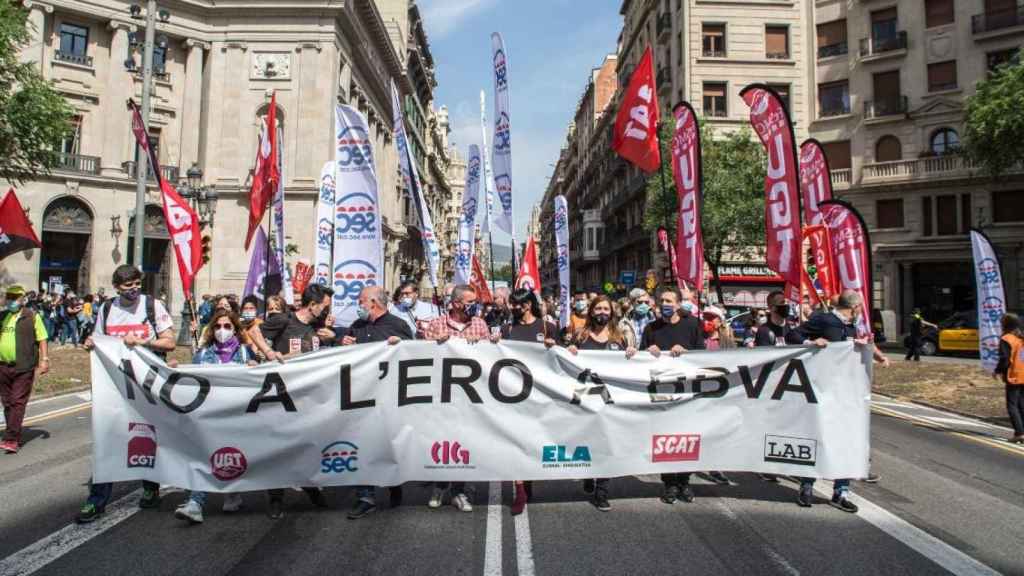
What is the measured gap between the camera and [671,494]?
5.46 metres

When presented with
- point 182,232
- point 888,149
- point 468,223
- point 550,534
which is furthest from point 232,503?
point 888,149

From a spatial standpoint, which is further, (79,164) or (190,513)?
(79,164)

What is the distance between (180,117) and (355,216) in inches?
1259

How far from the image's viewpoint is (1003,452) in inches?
320

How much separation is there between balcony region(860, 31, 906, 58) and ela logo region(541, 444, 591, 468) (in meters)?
35.0

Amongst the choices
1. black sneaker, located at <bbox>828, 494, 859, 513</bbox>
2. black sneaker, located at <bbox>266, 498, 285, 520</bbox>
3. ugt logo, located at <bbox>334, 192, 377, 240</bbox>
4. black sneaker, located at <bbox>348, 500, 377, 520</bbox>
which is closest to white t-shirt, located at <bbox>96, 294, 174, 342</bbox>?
black sneaker, located at <bbox>266, 498, 285, 520</bbox>

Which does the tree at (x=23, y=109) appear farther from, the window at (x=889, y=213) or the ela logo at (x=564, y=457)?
the window at (x=889, y=213)

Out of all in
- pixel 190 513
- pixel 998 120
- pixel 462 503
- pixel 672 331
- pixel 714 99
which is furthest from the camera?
pixel 714 99

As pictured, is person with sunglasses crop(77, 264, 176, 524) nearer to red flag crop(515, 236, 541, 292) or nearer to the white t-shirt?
the white t-shirt

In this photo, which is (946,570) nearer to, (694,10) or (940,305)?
(940,305)

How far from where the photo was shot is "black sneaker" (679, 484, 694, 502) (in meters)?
5.48

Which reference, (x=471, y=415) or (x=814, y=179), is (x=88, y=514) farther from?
(x=814, y=179)

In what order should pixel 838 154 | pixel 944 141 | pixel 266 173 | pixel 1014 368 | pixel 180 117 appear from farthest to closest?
pixel 180 117, pixel 838 154, pixel 944 141, pixel 266 173, pixel 1014 368

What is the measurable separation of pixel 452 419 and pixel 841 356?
3.52 m
